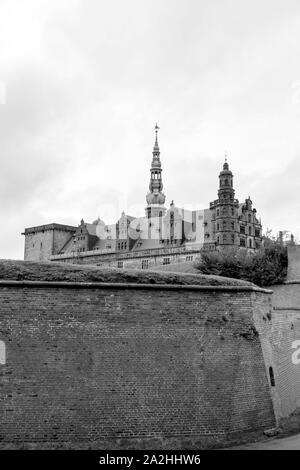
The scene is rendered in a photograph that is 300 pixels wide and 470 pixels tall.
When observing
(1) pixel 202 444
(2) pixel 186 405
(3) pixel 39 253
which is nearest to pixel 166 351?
(2) pixel 186 405

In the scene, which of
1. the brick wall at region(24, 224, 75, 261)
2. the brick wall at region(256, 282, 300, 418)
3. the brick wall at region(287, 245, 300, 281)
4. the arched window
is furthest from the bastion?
the brick wall at region(24, 224, 75, 261)

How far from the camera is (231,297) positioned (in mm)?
15977

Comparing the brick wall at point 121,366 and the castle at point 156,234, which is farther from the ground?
the castle at point 156,234

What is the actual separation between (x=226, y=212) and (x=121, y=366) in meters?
57.7

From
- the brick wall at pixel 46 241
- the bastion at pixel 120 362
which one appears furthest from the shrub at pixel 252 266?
the brick wall at pixel 46 241

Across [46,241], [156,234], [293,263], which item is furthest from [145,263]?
[293,263]

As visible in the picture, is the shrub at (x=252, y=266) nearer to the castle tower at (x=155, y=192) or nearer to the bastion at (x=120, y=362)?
the bastion at (x=120, y=362)

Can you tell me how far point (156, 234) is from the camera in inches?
3258

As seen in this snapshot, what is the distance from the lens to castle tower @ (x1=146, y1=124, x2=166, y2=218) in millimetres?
90375

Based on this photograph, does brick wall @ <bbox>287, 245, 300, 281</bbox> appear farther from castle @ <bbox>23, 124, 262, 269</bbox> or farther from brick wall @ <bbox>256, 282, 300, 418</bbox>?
castle @ <bbox>23, 124, 262, 269</bbox>

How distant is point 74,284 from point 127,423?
3668 mm

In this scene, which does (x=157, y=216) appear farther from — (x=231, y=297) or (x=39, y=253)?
(x=231, y=297)

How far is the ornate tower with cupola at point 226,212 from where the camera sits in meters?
70.3

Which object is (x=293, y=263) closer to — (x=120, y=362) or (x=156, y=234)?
(x=120, y=362)
